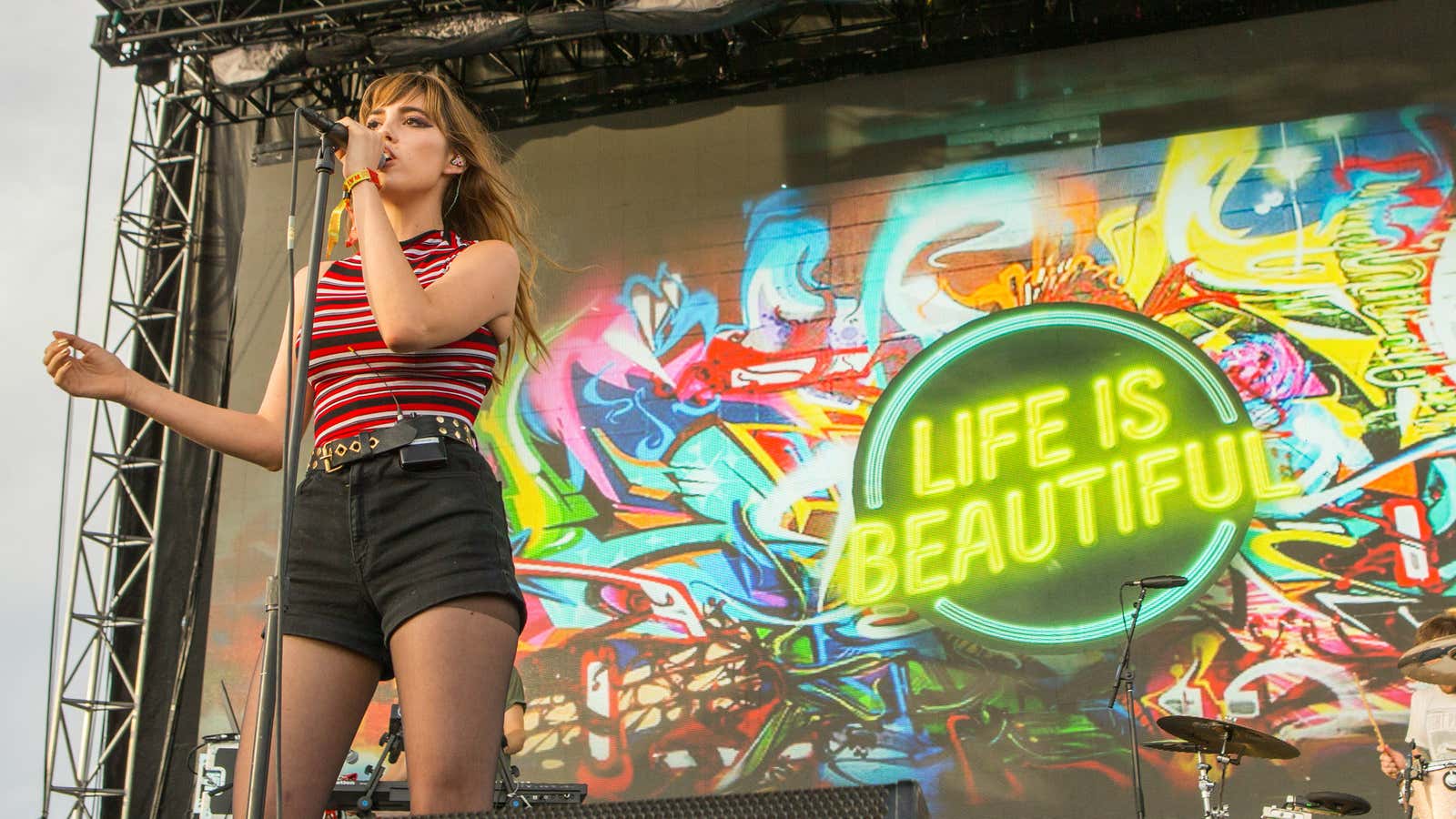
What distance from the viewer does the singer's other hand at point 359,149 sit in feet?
4.83

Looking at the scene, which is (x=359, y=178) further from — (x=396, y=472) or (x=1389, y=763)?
(x=1389, y=763)

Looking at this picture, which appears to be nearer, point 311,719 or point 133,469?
point 311,719

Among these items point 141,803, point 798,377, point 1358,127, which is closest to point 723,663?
point 798,377

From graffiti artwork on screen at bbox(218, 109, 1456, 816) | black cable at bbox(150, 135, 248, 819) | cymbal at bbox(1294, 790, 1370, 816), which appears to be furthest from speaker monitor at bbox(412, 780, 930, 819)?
black cable at bbox(150, 135, 248, 819)

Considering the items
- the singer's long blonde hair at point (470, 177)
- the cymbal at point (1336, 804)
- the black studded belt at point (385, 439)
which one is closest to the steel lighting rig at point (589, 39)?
the cymbal at point (1336, 804)

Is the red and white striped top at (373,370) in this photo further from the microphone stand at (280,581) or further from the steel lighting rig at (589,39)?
the steel lighting rig at (589,39)

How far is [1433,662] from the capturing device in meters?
4.29

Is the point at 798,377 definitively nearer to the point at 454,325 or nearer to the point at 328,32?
the point at 328,32

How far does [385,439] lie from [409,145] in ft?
1.23

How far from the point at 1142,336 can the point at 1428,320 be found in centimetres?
109

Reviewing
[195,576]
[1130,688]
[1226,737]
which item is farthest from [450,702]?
[195,576]

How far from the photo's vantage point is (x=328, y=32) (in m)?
6.98

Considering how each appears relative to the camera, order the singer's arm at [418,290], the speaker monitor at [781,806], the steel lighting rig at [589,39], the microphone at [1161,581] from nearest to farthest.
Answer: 1. the speaker monitor at [781,806]
2. the singer's arm at [418,290]
3. the microphone at [1161,581]
4. the steel lighting rig at [589,39]

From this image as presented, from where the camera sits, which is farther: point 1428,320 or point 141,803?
point 141,803
